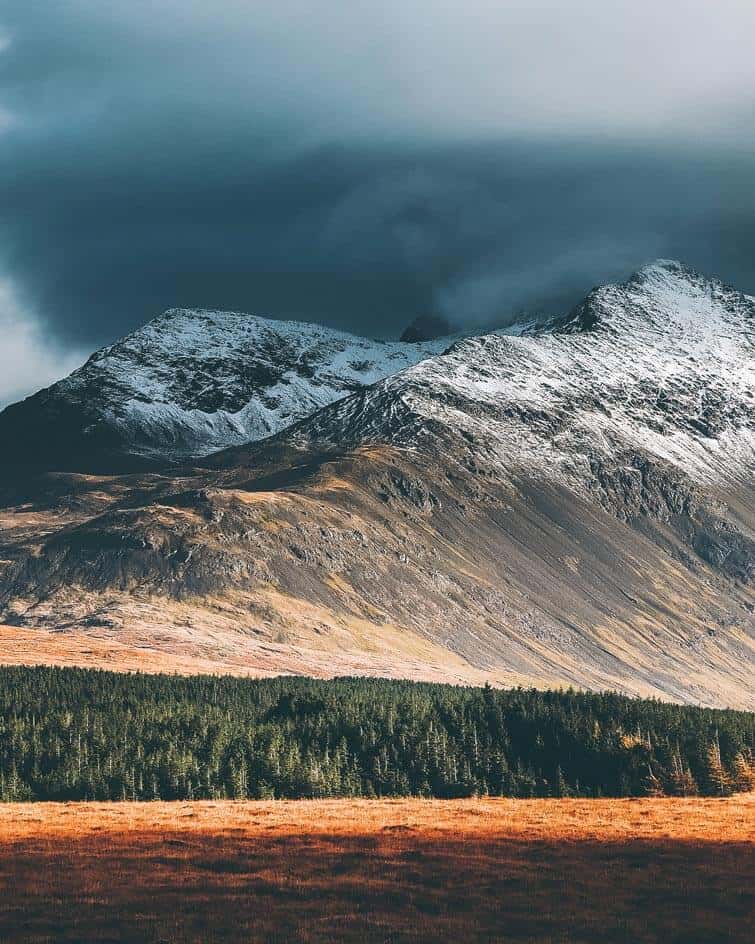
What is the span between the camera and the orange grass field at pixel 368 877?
80750 mm

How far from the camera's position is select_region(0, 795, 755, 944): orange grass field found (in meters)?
80.8

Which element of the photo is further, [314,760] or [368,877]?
[314,760]

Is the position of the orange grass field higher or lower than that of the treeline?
lower

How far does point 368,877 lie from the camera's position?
314 ft

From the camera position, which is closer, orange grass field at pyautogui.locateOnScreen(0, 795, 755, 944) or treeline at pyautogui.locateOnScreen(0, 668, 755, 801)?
orange grass field at pyautogui.locateOnScreen(0, 795, 755, 944)

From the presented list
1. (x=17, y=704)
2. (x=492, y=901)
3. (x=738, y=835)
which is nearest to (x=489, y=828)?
(x=738, y=835)

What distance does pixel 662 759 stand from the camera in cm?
18888

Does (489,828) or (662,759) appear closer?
(489,828)

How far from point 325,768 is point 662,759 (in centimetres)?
4709

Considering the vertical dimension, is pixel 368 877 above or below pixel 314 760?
below

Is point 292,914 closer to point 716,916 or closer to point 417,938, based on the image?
point 417,938

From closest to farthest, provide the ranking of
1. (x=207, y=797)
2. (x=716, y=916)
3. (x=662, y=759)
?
(x=716, y=916), (x=207, y=797), (x=662, y=759)

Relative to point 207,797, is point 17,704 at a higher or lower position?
higher

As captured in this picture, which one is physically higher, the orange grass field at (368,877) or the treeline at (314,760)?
the treeline at (314,760)
